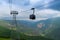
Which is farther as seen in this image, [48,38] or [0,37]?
[0,37]

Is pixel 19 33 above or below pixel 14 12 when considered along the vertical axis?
below

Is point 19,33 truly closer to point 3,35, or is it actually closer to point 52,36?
point 3,35

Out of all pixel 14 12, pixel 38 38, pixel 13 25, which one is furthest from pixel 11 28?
pixel 38 38

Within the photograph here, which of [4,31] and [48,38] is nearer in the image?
[48,38]

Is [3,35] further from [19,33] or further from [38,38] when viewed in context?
[38,38]

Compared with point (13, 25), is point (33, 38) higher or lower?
lower

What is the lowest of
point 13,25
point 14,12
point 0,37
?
point 0,37

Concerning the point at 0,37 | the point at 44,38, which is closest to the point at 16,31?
the point at 0,37

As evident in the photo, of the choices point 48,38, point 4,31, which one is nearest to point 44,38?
point 48,38

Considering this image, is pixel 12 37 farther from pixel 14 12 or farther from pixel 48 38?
pixel 48 38
